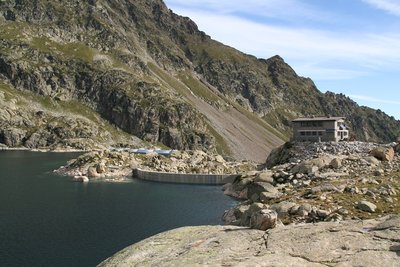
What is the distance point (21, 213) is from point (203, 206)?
44.1m

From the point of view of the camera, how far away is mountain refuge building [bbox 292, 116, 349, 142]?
12431cm

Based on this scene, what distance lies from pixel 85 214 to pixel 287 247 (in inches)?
3158

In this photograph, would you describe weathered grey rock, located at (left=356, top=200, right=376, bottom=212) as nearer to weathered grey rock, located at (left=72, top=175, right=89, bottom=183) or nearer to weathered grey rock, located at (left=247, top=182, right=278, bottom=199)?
weathered grey rock, located at (left=247, top=182, right=278, bottom=199)

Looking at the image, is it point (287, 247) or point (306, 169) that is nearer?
point (287, 247)

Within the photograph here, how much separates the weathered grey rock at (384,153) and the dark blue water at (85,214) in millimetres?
35294

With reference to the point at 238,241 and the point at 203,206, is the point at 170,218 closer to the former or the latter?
the point at 203,206

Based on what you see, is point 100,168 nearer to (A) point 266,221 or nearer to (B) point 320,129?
(B) point 320,129

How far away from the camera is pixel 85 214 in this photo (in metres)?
96.3

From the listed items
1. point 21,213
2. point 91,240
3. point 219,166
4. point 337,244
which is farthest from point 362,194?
point 219,166

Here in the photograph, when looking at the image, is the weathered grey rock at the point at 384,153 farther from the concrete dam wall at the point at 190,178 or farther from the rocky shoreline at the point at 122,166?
the rocky shoreline at the point at 122,166

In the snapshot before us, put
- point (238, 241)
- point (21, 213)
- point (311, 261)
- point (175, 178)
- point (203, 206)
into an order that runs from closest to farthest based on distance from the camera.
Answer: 1. point (311, 261)
2. point (238, 241)
3. point (21, 213)
4. point (203, 206)
5. point (175, 178)

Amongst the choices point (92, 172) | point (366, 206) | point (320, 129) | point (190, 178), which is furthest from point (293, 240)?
point (92, 172)

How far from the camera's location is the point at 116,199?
117688mm

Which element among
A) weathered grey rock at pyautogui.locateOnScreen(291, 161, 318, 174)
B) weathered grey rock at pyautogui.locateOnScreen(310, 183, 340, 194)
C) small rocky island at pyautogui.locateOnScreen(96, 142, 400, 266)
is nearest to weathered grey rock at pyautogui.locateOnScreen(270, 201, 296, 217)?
small rocky island at pyautogui.locateOnScreen(96, 142, 400, 266)
